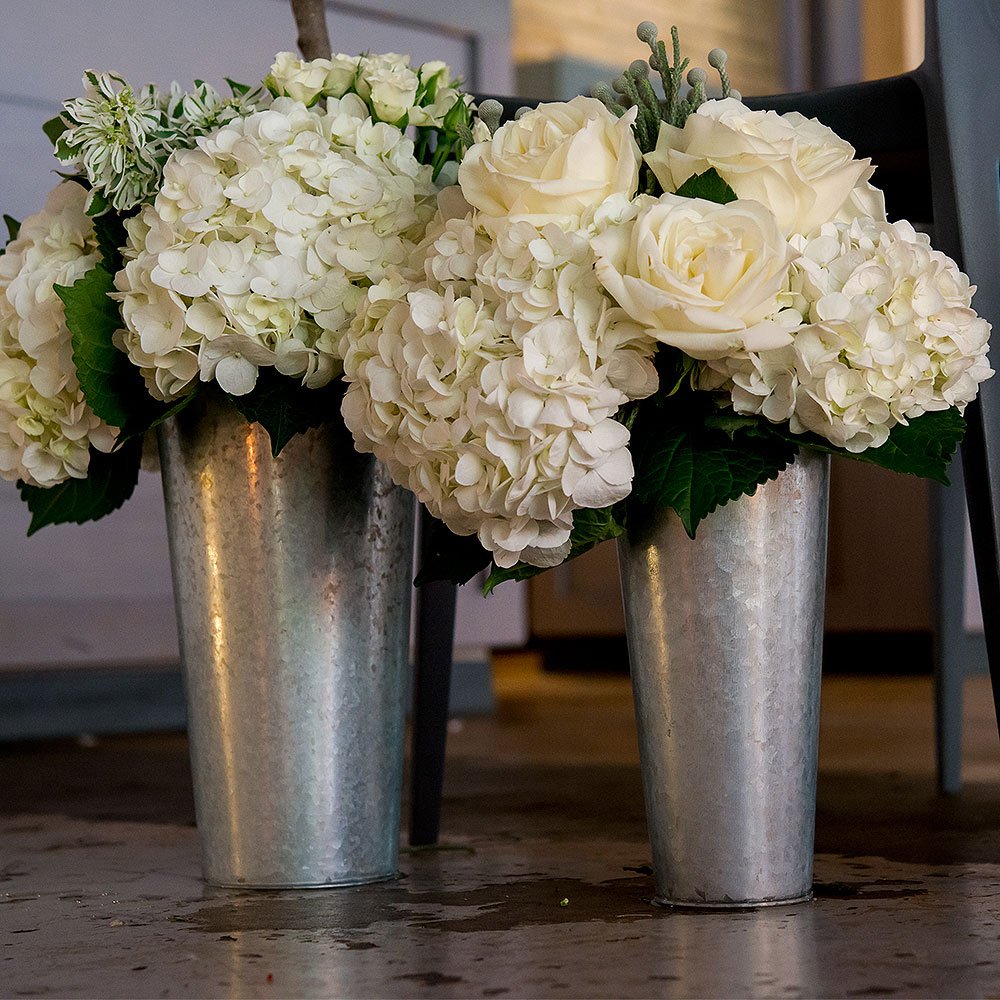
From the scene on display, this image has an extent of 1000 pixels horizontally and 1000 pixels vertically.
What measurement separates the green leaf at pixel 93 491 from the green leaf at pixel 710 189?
0.44 meters

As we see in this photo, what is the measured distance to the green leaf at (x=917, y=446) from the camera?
80 centimetres

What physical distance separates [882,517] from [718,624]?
114 inches

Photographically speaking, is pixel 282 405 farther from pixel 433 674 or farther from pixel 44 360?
pixel 433 674

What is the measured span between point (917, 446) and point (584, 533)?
20 centimetres

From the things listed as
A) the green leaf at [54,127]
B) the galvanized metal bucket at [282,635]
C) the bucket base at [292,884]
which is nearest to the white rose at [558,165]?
the galvanized metal bucket at [282,635]

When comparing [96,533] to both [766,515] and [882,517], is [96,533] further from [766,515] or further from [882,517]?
[882,517]

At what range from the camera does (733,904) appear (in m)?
0.85

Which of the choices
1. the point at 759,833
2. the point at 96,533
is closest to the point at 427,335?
the point at 759,833

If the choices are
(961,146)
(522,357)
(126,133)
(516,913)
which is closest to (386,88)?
(126,133)

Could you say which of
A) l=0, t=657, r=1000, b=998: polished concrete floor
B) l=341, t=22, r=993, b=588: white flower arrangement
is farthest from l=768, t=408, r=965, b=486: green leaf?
l=0, t=657, r=1000, b=998: polished concrete floor

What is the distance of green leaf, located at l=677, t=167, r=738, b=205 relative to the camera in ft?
2.57

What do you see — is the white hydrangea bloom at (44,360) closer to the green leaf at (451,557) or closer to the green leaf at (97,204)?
the green leaf at (97,204)

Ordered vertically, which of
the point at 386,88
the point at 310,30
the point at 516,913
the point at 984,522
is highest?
the point at 310,30

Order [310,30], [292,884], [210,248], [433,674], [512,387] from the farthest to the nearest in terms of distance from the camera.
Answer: [433,674] < [310,30] < [292,884] < [210,248] < [512,387]
